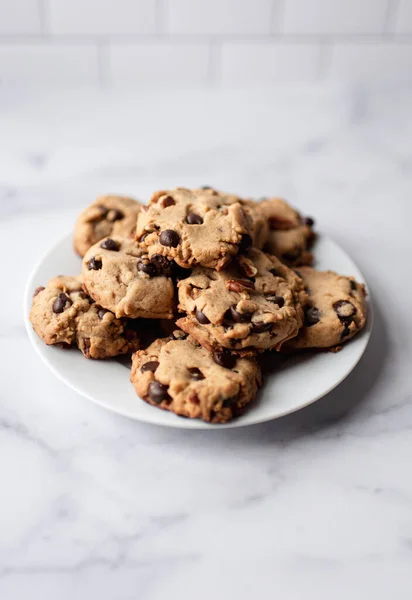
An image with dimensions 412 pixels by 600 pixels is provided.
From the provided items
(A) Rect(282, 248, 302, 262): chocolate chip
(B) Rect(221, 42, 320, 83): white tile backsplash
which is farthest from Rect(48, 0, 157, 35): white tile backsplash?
(A) Rect(282, 248, 302, 262): chocolate chip

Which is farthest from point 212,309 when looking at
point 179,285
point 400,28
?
point 400,28

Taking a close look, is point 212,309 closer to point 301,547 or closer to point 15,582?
point 301,547

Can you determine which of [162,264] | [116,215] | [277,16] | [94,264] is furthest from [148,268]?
[277,16]

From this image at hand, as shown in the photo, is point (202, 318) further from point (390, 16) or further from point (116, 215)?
point (390, 16)

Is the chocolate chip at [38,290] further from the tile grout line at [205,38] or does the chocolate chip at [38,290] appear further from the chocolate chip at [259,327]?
the tile grout line at [205,38]

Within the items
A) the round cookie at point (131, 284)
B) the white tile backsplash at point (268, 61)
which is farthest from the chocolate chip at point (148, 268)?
the white tile backsplash at point (268, 61)

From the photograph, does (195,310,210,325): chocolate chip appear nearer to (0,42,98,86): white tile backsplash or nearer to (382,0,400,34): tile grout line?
(0,42,98,86): white tile backsplash

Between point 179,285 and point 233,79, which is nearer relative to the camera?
point 179,285
